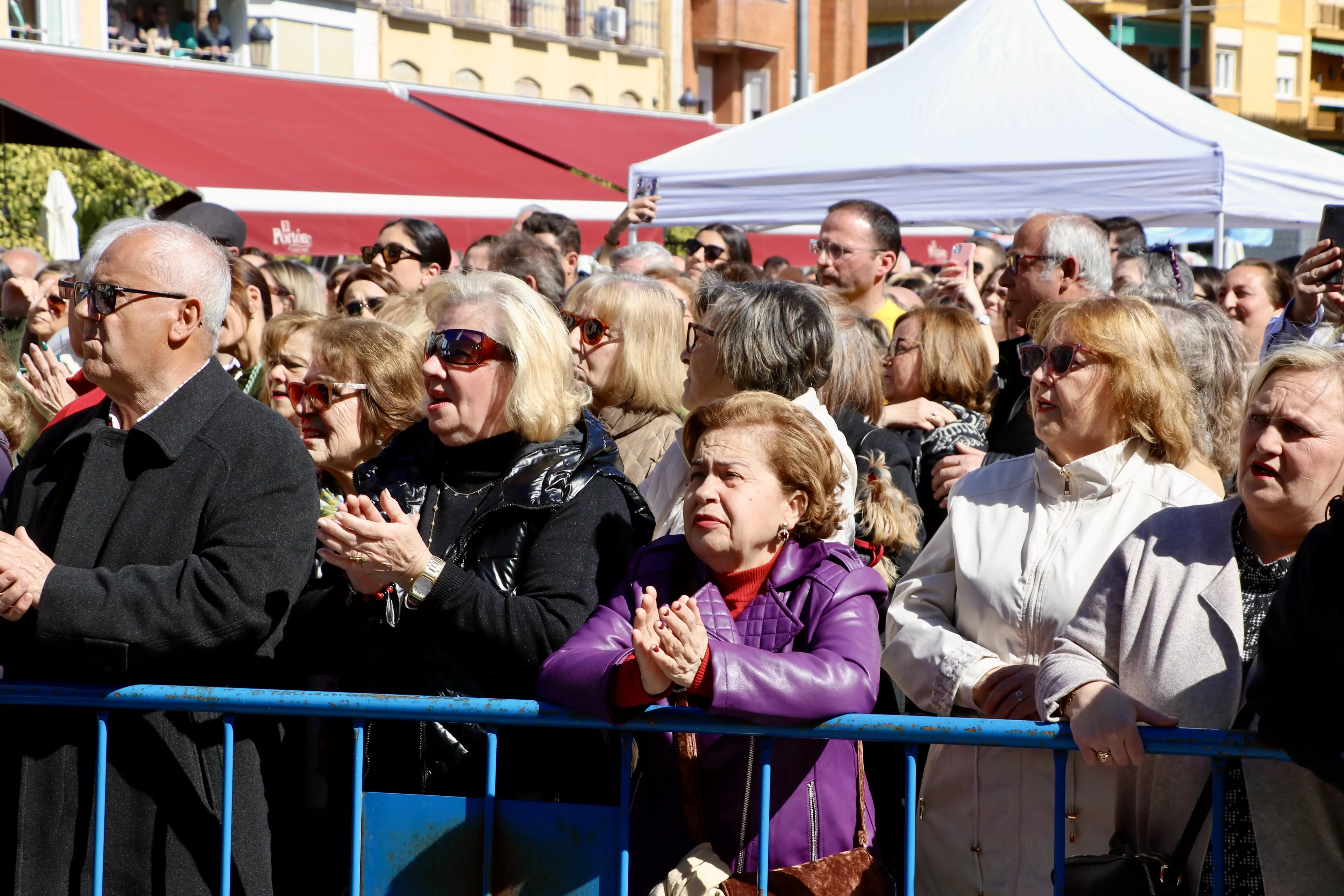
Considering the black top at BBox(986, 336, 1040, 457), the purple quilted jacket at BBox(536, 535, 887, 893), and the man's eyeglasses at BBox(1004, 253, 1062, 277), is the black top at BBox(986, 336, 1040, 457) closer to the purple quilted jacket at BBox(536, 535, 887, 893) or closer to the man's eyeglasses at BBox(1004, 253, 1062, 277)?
the man's eyeglasses at BBox(1004, 253, 1062, 277)

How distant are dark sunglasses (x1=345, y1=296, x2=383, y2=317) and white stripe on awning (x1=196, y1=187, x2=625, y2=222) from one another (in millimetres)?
4743

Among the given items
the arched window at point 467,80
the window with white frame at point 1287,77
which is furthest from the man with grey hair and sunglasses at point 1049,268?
the window with white frame at point 1287,77

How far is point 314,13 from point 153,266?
2610 centimetres

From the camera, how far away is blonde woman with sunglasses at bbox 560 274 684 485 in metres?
4.36

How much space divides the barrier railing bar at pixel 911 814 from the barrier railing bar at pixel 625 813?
0.50 m

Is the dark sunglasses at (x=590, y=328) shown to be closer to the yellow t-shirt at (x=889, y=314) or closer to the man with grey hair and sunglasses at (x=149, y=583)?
the man with grey hair and sunglasses at (x=149, y=583)

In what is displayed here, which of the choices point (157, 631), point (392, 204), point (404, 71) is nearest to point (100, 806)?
point (157, 631)

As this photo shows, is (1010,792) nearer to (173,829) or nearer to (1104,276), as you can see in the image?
(173,829)

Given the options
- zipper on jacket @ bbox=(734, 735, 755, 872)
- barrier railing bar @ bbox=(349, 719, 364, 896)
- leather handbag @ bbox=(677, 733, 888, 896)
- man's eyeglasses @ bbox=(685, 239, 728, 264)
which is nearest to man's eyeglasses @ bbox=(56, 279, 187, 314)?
barrier railing bar @ bbox=(349, 719, 364, 896)

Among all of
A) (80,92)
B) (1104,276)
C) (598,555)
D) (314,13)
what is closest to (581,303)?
(598,555)

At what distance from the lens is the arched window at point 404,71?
29062mm

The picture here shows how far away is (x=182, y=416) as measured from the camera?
2.91m

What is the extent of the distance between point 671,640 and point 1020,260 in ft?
10.2

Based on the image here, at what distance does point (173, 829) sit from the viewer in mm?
2814
